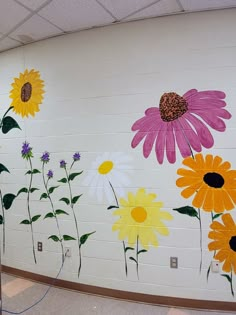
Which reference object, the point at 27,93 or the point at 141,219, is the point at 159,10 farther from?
the point at 141,219

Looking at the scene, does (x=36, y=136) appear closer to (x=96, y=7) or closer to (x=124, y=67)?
(x=124, y=67)

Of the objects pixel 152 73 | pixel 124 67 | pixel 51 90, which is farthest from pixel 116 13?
pixel 51 90

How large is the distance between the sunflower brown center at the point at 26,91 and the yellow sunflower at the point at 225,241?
7.54 ft

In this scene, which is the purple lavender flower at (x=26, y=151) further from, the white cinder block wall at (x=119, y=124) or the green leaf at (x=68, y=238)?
the green leaf at (x=68, y=238)

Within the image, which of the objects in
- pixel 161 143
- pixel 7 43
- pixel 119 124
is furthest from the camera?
pixel 7 43

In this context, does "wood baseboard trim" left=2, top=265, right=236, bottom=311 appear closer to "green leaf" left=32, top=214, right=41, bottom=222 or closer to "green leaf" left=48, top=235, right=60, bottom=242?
"green leaf" left=48, top=235, right=60, bottom=242

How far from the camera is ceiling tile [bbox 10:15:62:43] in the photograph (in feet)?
7.36

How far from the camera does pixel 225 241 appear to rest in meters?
2.06

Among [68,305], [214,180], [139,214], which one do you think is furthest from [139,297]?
[214,180]

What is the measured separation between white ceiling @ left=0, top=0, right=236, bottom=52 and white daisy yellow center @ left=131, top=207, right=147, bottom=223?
5.79 ft

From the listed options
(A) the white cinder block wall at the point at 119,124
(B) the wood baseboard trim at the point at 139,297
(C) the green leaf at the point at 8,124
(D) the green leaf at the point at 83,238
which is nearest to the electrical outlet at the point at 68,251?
(A) the white cinder block wall at the point at 119,124

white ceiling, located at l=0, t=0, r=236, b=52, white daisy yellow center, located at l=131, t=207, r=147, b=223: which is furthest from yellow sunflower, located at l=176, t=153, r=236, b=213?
white ceiling, located at l=0, t=0, r=236, b=52

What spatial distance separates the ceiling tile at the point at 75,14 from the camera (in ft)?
6.50

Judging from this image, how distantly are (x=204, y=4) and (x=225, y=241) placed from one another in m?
2.01
